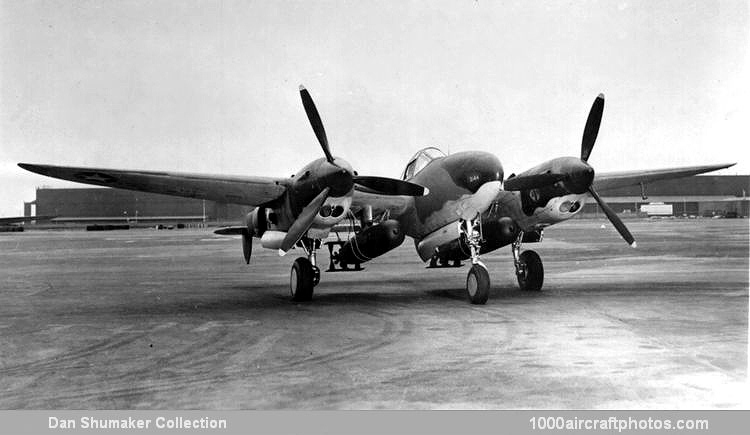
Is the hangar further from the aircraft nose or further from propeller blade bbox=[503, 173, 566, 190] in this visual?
the aircraft nose

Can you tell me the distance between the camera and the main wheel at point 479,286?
13.4 m

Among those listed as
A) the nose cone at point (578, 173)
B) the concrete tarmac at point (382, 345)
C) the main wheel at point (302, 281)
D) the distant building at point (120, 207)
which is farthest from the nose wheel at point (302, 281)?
the distant building at point (120, 207)

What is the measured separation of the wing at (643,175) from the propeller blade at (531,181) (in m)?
2.41

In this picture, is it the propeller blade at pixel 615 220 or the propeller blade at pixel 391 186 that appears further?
the propeller blade at pixel 615 220

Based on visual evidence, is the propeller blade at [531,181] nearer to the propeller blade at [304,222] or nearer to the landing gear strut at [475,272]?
the landing gear strut at [475,272]

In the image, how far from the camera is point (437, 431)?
20.2ft

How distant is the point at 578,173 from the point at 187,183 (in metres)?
8.23

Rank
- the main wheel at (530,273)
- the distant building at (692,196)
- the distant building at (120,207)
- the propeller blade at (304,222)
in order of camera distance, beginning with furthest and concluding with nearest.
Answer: the distant building at (120,207) < the distant building at (692,196) < the main wheel at (530,273) < the propeller blade at (304,222)

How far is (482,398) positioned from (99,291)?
1410 cm

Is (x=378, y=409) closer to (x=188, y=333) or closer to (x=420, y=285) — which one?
(x=188, y=333)

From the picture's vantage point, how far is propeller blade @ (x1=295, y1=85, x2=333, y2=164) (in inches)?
526

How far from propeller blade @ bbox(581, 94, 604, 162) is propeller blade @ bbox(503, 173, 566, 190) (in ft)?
3.55

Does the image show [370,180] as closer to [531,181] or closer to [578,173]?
[531,181]

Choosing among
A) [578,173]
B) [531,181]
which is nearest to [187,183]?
[531,181]
